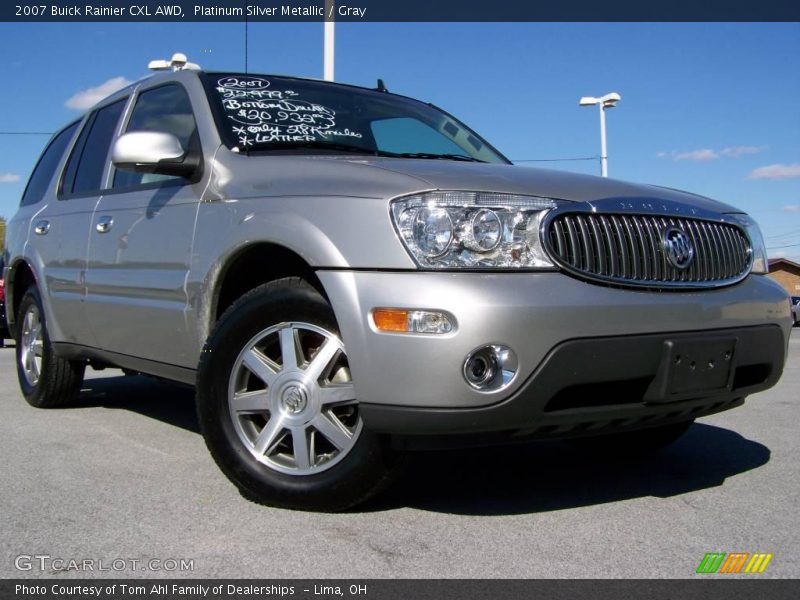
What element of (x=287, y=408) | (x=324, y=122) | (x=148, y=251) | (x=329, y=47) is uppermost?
(x=329, y=47)

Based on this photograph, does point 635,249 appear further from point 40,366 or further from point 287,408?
point 40,366

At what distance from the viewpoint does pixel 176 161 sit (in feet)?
12.5

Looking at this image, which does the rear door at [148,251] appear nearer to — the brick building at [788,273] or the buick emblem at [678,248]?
the buick emblem at [678,248]

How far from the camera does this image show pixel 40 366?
225 inches

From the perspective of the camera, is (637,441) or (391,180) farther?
(637,441)

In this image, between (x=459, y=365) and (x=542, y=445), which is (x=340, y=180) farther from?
(x=542, y=445)

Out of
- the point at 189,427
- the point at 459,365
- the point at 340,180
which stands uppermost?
the point at 340,180

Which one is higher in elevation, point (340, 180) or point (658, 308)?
point (340, 180)

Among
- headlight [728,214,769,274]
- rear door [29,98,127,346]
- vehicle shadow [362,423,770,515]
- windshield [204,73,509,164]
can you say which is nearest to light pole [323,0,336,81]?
rear door [29,98,127,346]

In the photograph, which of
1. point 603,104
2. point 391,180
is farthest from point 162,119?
point 603,104

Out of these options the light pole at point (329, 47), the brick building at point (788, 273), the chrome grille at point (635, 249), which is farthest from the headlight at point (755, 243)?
the brick building at point (788, 273)

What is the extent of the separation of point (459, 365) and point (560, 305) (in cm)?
39

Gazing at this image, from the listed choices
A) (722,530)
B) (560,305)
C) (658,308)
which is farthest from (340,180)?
(722,530)

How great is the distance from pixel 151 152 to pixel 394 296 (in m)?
1.52
